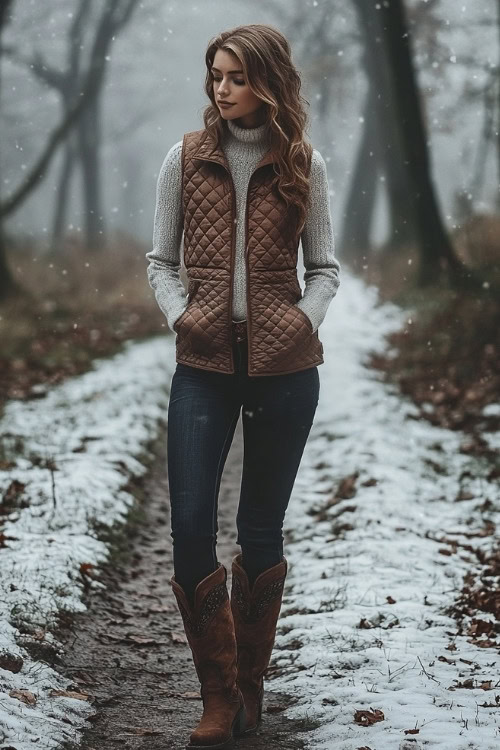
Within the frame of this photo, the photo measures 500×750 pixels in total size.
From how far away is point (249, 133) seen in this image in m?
3.32

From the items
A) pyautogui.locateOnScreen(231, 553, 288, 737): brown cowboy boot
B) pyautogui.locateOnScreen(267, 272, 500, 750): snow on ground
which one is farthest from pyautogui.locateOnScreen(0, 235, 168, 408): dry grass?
pyautogui.locateOnScreen(231, 553, 288, 737): brown cowboy boot

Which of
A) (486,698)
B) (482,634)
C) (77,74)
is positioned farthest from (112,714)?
(77,74)

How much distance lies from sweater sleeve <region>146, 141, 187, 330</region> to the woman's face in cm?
24

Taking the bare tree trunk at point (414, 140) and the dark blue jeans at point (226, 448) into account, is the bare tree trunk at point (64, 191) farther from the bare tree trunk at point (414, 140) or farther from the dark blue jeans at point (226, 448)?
the dark blue jeans at point (226, 448)

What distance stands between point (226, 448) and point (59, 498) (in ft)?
9.60

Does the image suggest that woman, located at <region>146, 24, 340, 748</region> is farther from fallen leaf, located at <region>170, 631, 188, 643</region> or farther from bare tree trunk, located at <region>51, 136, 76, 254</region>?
bare tree trunk, located at <region>51, 136, 76, 254</region>

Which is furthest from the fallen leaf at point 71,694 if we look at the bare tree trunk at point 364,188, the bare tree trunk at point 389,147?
the bare tree trunk at point 364,188

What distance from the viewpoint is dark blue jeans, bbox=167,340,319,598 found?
10.6ft

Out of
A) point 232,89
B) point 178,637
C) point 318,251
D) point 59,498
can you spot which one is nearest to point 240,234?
point 318,251

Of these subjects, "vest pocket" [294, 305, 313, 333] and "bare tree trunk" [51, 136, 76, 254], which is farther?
"bare tree trunk" [51, 136, 76, 254]

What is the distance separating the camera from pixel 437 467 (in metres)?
7.62

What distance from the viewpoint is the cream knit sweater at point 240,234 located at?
10.8 ft

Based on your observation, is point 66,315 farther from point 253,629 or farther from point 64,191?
point 64,191

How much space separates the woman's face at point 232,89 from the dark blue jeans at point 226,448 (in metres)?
0.82
